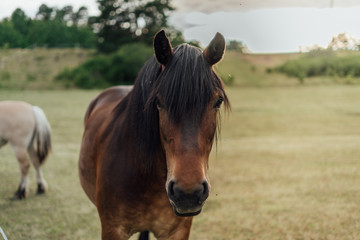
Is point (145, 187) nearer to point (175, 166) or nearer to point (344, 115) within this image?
point (175, 166)

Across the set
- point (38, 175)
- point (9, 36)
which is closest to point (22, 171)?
point (38, 175)

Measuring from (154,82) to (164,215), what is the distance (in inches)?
34.3

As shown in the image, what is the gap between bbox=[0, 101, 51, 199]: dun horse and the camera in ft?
15.0

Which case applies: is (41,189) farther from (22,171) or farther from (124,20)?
(124,20)

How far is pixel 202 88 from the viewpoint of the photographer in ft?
5.03

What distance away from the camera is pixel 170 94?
60.6 inches

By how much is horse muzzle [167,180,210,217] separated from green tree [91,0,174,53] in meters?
23.0

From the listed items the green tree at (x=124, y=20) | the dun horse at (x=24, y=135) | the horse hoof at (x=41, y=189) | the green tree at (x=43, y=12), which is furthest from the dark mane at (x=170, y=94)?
the green tree at (x=124, y=20)

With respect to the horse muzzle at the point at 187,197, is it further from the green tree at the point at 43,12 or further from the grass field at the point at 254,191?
the green tree at the point at 43,12

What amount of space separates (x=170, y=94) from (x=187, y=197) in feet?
1.65

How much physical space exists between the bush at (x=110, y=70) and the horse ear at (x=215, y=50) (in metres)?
24.2

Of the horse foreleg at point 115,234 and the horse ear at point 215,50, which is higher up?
the horse ear at point 215,50

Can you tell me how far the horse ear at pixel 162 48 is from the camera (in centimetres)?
159

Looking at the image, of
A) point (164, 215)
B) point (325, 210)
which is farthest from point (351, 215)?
point (164, 215)
